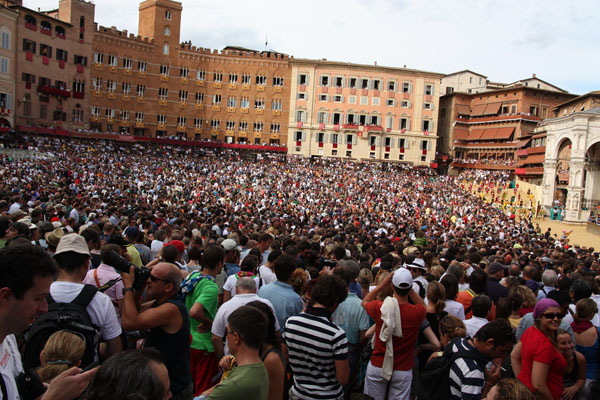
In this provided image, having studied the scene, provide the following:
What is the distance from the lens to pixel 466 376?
3.85 m

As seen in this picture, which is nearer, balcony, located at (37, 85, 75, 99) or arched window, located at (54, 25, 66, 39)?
balcony, located at (37, 85, 75, 99)

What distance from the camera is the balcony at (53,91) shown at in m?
45.3

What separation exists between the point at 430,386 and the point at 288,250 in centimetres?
359

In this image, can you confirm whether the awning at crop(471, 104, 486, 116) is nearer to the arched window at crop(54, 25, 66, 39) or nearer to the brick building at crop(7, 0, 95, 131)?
the brick building at crop(7, 0, 95, 131)

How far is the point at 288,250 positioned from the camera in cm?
729

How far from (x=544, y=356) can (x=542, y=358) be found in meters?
0.02

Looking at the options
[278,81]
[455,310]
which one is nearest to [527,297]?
[455,310]

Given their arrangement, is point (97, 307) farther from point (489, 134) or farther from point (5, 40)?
point (489, 134)

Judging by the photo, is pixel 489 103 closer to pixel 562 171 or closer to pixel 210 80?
pixel 562 171

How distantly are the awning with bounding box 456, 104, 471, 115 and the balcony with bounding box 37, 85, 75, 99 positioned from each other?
4579 centimetres

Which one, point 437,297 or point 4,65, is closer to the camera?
point 437,297

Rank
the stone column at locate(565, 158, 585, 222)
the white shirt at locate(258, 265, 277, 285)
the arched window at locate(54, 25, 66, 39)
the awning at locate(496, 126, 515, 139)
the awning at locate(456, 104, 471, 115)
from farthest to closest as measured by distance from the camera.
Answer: the awning at locate(456, 104, 471, 115) → the awning at locate(496, 126, 515, 139) → the arched window at locate(54, 25, 66, 39) → the stone column at locate(565, 158, 585, 222) → the white shirt at locate(258, 265, 277, 285)

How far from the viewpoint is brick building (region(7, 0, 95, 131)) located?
4394cm

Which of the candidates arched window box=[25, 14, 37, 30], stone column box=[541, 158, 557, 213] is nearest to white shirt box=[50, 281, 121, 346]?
stone column box=[541, 158, 557, 213]
